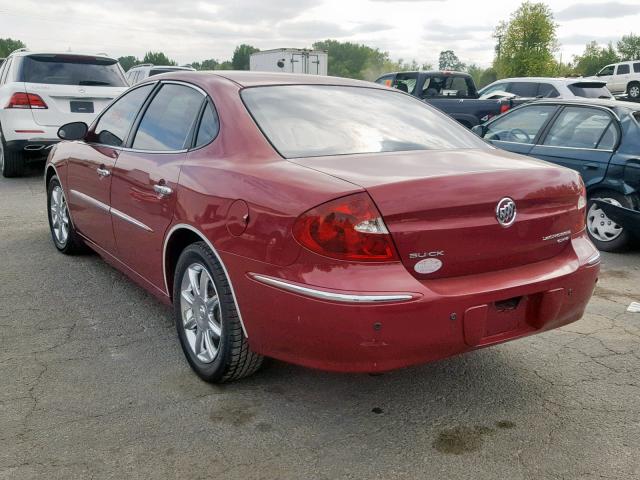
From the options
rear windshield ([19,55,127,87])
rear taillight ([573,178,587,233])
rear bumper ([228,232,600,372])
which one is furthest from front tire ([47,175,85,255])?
rear windshield ([19,55,127,87])

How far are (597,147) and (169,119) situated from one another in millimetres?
4229

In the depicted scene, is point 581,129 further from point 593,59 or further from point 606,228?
point 593,59

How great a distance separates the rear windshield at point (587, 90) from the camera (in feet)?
43.5

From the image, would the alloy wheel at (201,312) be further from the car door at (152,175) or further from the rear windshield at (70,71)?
the rear windshield at (70,71)

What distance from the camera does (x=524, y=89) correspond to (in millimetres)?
14781

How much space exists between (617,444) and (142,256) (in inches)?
104

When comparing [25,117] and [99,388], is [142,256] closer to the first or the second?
[99,388]

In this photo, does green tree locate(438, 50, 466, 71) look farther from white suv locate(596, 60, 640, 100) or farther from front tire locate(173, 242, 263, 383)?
front tire locate(173, 242, 263, 383)

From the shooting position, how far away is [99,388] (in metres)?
3.21

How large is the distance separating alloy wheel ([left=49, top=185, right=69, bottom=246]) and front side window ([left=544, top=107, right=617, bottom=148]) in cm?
466

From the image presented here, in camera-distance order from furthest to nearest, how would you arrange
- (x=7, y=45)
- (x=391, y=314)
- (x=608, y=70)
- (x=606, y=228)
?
(x=7, y=45) → (x=608, y=70) → (x=606, y=228) → (x=391, y=314)


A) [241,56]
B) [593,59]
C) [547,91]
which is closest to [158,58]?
[241,56]

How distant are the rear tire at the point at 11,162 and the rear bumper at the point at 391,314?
7765 mm

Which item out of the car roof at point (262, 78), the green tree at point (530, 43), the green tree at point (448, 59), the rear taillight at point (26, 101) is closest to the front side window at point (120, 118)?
the car roof at point (262, 78)
